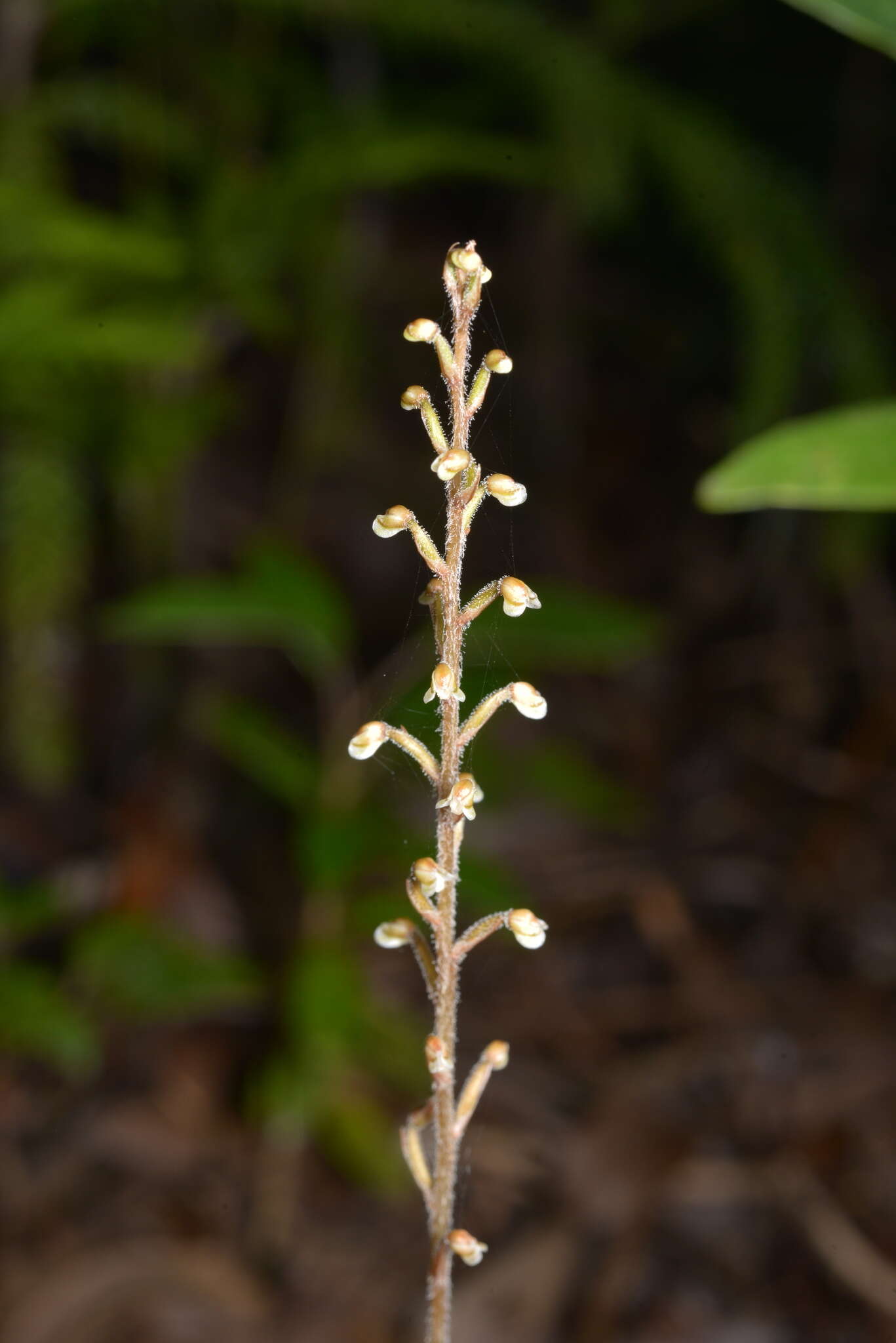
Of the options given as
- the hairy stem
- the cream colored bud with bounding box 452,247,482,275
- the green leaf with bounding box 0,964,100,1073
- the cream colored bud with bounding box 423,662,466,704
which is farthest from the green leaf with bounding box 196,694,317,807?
the cream colored bud with bounding box 452,247,482,275

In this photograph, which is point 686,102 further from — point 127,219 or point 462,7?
point 127,219

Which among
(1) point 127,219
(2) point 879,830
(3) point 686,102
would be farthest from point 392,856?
(3) point 686,102

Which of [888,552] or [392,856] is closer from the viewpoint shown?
[392,856]

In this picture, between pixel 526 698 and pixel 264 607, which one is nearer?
pixel 526 698

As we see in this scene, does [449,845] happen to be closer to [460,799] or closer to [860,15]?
[460,799]

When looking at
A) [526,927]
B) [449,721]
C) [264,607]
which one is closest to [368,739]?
[449,721]

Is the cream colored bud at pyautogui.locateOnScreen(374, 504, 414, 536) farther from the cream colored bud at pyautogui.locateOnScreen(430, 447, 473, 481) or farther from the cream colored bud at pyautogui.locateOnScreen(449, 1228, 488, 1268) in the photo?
the cream colored bud at pyautogui.locateOnScreen(449, 1228, 488, 1268)

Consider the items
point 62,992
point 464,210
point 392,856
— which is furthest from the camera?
point 464,210
